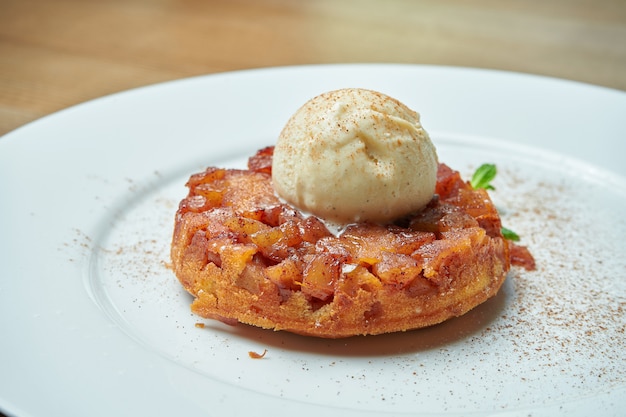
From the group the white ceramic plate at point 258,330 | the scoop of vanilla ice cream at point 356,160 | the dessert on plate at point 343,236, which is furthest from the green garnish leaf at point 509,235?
the scoop of vanilla ice cream at point 356,160

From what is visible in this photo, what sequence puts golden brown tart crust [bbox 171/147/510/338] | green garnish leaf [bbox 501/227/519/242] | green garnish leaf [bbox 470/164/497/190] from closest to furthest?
golden brown tart crust [bbox 171/147/510/338] → green garnish leaf [bbox 501/227/519/242] → green garnish leaf [bbox 470/164/497/190]

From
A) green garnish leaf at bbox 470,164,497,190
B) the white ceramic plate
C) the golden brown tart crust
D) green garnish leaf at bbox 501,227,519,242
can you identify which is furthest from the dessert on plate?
green garnish leaf at bbox 470,164,497,190

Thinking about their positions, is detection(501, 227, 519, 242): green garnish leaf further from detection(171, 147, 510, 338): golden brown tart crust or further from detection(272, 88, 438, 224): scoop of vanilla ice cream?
detection(272, 88, 438, 224): scoop of vanilla ice cream

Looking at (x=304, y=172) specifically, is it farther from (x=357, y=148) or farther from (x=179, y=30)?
(x=179, y=30)

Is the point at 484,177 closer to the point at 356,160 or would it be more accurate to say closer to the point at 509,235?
the point at 509,235

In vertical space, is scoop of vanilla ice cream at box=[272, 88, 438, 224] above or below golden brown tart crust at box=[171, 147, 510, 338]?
above
